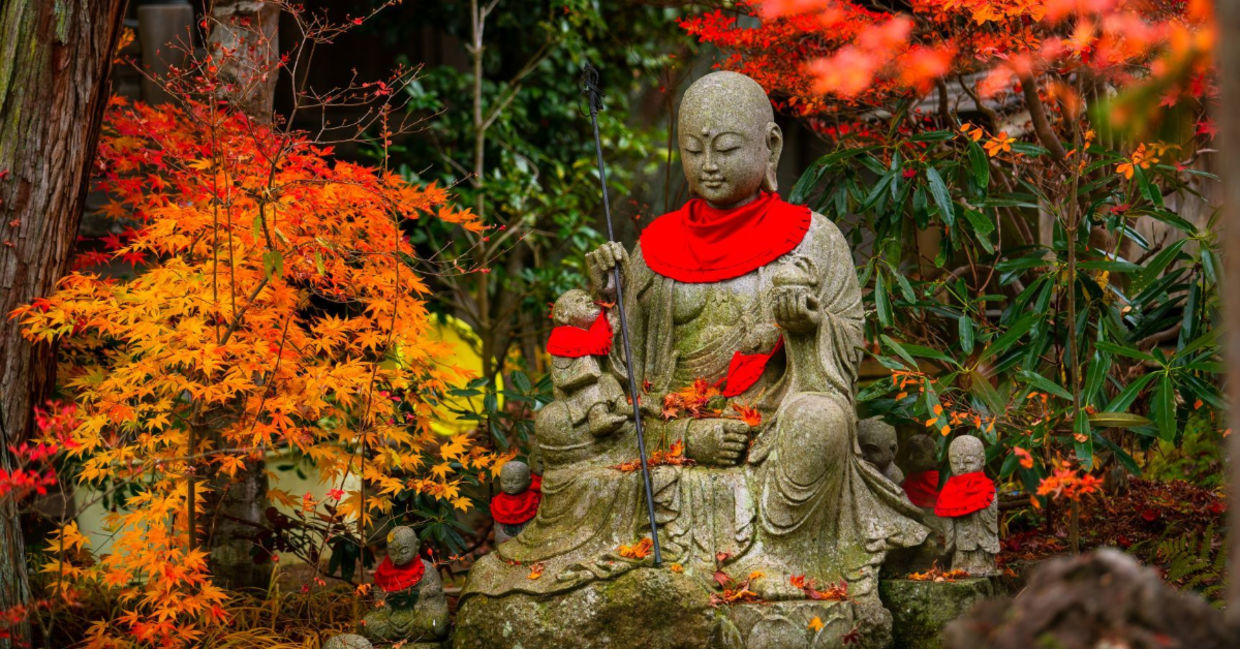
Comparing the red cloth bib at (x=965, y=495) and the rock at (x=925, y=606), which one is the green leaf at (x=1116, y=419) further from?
the rock at (x=925, y=606)

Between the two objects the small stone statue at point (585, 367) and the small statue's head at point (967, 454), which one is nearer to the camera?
the small statue's head at point (967, 454)

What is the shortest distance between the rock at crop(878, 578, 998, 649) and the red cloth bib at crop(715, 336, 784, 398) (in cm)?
105

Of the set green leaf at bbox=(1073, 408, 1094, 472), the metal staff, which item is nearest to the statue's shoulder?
the metal staff

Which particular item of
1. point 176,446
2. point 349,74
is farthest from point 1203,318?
point 349,74

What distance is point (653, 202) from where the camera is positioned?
1093cm

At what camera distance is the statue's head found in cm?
579

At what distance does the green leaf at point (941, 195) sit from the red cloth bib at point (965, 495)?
1586 mm

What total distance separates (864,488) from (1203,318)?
6.97 ft

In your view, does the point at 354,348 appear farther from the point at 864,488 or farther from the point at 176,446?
the point at 864,488

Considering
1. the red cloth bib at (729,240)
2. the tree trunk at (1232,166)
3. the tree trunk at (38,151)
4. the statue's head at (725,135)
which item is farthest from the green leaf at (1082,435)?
the tree trunk at (38,151)

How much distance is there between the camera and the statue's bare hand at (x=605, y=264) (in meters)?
5.81

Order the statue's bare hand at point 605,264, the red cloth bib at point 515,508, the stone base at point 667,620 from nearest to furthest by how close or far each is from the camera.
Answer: the stone base at point 667,620 < the statue's bare hand at point 605,264 < the red cloth bib at point 515,508

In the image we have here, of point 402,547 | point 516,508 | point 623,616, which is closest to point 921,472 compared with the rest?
point 623,616

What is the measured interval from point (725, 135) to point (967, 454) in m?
1.73
